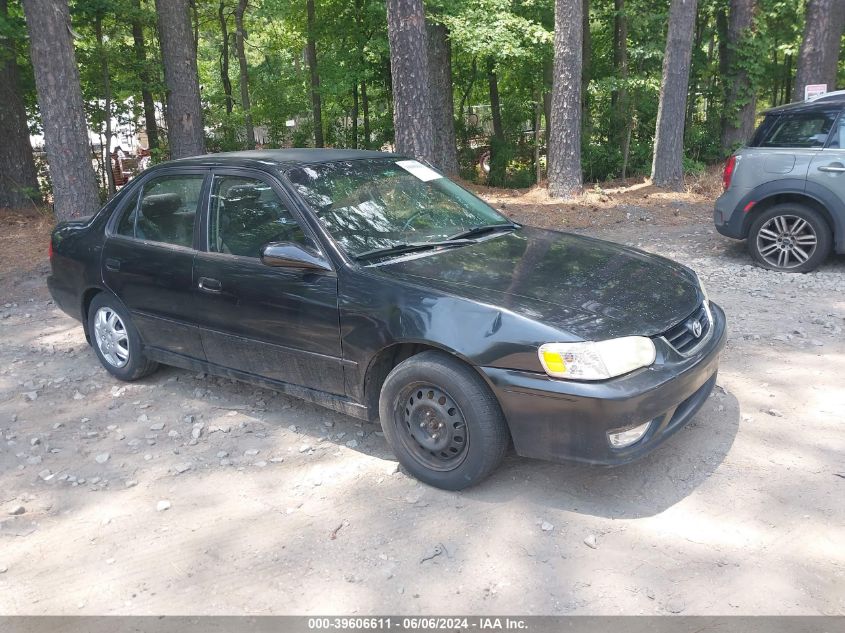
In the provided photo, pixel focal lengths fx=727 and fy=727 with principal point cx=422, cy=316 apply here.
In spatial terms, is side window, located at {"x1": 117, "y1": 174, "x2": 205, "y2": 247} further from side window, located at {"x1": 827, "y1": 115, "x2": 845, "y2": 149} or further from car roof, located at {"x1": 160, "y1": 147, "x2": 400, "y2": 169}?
side window, located at {"x1": 827, "y1": 115, "x2": 845, "y2": 149}

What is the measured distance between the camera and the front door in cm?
416

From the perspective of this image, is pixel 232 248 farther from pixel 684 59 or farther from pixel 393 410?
pixel 684 59

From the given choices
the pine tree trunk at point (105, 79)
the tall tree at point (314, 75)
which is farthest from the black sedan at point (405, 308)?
the tall tree at point (314, 75)

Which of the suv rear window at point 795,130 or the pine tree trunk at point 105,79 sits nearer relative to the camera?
the suv rear window at point 795,130

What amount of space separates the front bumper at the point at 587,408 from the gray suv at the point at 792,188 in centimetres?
499

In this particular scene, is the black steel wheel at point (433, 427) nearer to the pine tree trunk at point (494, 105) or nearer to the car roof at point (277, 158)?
the car roof at point (277, 158)

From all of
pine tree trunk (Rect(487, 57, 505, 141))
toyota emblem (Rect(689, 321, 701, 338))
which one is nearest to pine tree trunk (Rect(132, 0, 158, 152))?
pine tree trunk (Rect(487, 57, 505, 141))

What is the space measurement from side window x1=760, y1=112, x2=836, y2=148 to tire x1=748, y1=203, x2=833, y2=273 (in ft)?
2.20

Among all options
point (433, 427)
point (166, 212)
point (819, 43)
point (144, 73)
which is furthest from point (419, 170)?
point (819, 43)

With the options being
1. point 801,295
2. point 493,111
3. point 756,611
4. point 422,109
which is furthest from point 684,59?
point 756,611

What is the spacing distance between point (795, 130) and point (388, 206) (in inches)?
216

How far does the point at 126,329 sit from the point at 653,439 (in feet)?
12.7

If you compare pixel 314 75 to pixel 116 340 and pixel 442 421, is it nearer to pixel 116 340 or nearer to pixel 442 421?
pixel 116 340

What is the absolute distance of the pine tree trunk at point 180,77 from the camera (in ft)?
44.1
